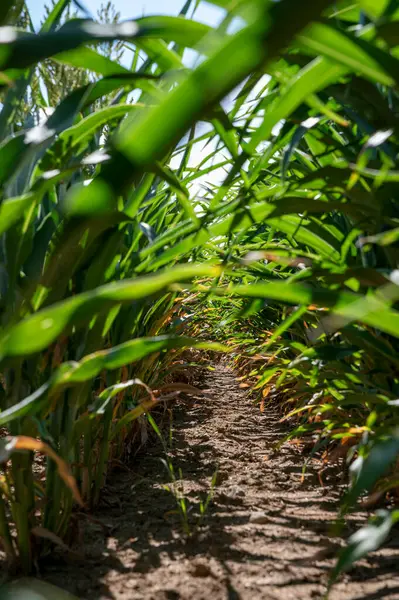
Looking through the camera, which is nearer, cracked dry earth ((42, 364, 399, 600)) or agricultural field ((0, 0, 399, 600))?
agricultural field ((0, 0, 399, 600))

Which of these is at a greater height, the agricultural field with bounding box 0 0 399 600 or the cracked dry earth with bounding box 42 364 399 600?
the agricultural field with bounding box 0 0 399 600

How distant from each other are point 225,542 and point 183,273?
51 centimetres

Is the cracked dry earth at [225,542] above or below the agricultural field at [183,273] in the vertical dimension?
below

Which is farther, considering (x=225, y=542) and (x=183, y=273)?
(x=225, y=542)

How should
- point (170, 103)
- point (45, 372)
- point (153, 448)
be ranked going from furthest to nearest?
point (153, 448), point (45, 372), point (170, 103)

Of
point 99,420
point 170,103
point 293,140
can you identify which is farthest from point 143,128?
point 99,420

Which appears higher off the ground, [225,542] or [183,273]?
[183,273]

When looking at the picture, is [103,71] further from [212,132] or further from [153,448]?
[153,448]

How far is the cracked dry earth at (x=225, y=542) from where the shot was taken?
2.07 feet

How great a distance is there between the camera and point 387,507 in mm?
848

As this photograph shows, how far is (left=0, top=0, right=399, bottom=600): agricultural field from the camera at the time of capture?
422 millimetres

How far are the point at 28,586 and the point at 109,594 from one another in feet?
0.29

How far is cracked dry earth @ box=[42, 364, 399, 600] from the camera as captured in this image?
63cm

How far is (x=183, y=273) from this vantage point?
1.27ft
